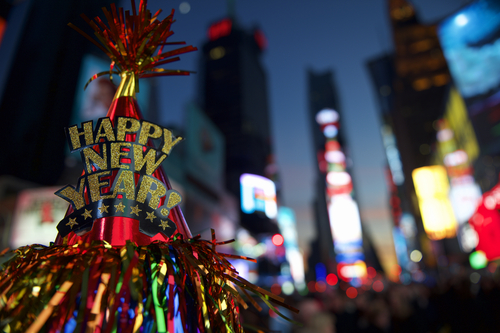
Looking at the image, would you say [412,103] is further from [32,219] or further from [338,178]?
[32,219]

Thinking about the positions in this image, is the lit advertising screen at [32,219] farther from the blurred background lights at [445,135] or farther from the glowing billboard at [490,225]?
the blurred background lights at [445,135]

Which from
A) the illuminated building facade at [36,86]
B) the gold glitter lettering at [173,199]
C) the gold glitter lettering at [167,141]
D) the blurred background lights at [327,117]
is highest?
the blurred background lights at [327,117]

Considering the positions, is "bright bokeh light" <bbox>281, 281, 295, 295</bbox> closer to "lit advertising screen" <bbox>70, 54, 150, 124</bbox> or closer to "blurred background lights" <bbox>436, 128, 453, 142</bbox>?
"blurred background lights" <bbox>436, 128, 453, 142</bbox>

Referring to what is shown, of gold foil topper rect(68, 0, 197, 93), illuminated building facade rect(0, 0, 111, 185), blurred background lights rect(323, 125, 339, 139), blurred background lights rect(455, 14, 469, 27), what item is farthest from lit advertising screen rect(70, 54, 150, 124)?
blurred background lights rect(323, 125, 339, 139)

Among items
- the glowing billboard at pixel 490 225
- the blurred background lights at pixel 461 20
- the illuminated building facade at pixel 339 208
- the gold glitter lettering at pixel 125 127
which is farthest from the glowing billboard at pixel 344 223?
the gold glitter lettering at pixel 125 127

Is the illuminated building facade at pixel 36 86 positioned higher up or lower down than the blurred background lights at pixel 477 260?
higher up

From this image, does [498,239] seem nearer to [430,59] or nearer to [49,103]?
[49,103]

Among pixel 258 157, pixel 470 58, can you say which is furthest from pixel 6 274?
pixel 258 157

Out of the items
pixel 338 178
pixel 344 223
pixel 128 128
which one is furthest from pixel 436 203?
pixel 128 128
